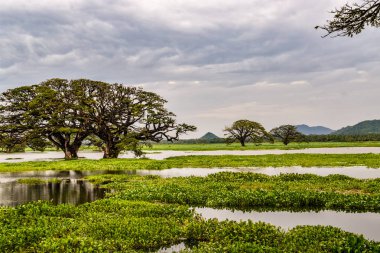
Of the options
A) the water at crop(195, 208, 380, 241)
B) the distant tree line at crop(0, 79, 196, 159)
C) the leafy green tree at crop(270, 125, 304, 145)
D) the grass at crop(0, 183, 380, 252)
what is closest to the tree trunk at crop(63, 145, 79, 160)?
the distant tree line at crop(0, 79, 196, 159)

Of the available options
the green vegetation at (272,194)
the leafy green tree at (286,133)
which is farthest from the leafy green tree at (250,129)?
the green vegetation at (272,194)

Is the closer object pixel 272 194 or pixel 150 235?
pixel 150 235

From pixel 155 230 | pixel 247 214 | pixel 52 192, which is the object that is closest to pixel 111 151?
pixel 52 192

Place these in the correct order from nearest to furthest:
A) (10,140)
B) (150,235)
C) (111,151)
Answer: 1. (150,235)
2. (10,140)
3. (111,151)

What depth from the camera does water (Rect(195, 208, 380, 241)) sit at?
16.5 meters

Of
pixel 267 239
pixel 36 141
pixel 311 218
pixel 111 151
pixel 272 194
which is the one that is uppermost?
pixel 36 141

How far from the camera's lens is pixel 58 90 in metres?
68.6

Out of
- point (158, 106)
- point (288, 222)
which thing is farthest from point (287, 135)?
point (288, 222)

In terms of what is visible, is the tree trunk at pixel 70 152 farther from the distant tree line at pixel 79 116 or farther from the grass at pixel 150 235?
the grass at pixel 150 235

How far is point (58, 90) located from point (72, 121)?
20.8 ft

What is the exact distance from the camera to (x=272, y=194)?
22531mm

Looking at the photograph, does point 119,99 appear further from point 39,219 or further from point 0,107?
point 39,219

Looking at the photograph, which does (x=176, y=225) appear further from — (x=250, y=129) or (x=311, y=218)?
(x=250, y=129)

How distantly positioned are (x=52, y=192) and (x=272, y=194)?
16.5 m
